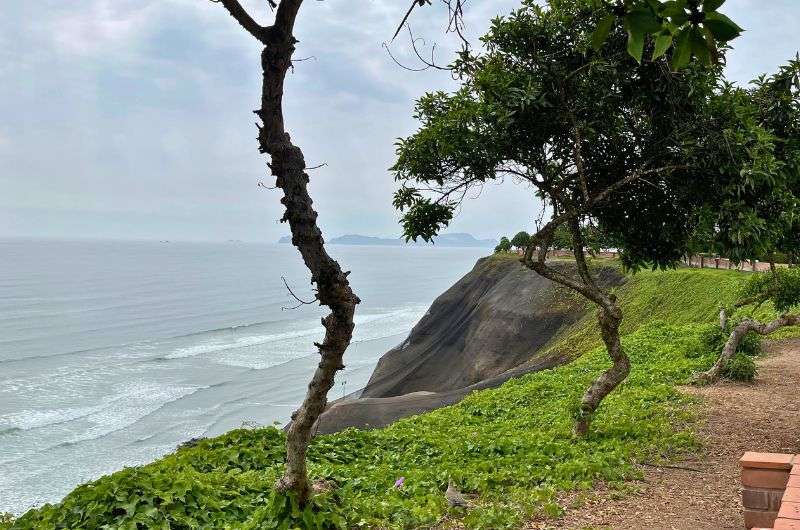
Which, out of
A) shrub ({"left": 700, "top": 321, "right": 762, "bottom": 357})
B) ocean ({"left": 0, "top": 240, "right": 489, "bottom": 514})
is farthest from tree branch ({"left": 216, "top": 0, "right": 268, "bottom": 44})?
shrub ({"left": 700, "top": 321, "right": 762, "bottom": 357})

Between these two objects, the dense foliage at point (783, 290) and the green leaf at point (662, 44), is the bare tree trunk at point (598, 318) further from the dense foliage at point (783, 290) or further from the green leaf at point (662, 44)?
the green leaf at point (662, 44)

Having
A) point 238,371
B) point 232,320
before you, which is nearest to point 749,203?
point 238,371

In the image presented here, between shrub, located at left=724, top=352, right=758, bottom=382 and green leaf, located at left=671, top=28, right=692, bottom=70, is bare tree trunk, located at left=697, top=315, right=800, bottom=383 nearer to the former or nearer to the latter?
shrub, located at left=724, top=352, right=758, bottom=382

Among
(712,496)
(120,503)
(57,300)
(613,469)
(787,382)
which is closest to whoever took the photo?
(120,503)

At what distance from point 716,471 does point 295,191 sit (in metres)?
7.28

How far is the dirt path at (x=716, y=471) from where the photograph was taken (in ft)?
23.2

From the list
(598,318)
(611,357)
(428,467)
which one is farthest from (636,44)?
(611,357)

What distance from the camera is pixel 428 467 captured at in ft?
32.0

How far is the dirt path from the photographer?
7.08 m

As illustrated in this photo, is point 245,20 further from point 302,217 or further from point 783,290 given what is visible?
point 783,290

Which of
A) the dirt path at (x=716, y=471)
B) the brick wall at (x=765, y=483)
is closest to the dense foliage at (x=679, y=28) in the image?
the brick wall at (x=765, y=483)

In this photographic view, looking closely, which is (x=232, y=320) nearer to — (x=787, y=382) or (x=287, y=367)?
(x=287, y=367)

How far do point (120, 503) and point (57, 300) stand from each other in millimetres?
86567

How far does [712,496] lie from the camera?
7953 mm
